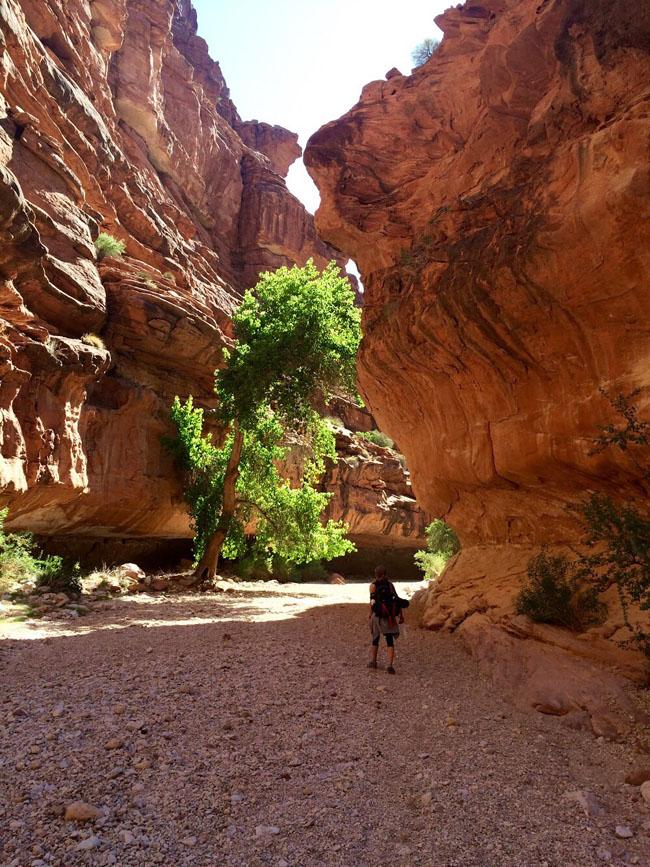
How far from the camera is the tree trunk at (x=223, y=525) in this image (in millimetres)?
17156

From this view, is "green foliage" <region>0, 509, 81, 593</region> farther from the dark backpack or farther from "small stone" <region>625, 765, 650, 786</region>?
"small stone" <region>625, 765, 650, 786</region>

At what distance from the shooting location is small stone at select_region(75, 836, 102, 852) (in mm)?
2777

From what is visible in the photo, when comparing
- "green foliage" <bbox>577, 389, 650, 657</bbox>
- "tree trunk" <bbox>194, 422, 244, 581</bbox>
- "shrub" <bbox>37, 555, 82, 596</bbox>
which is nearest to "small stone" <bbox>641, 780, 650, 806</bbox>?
"green foliage" <bbox>577, 389, 650, 657</bbox>

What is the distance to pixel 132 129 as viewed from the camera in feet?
122

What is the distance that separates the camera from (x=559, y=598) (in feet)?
23.3

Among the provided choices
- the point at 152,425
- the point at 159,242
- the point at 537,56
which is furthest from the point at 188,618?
the point at 159,242

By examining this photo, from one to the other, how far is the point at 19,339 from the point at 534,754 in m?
14.6

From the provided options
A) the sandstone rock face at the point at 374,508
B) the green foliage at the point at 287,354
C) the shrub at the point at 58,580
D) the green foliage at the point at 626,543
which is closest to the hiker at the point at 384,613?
the green foliage at the point at 626,543

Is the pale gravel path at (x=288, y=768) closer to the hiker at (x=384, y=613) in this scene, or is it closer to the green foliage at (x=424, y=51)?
the hiker at (x=384, y=613)

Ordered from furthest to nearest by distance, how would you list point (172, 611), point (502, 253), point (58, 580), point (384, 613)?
point (58, 580)
point (172, 611)
point (502, 253)
point (384, 613)

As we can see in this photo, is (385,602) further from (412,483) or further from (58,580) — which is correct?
(58,580)

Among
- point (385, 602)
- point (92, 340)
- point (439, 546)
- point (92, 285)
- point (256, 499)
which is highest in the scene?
point (92, 285)

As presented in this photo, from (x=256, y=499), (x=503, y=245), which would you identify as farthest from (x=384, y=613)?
(x=256, y=499)

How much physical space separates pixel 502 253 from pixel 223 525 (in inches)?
498
